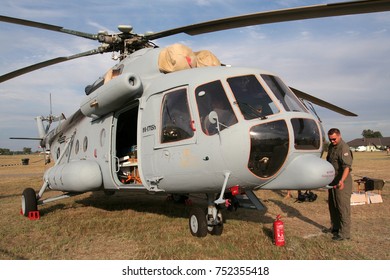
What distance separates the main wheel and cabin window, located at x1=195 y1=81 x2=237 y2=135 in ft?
5.36

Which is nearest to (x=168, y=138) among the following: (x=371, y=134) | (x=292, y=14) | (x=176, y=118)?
(x=176, y=118)

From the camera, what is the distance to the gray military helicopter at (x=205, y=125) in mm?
5066

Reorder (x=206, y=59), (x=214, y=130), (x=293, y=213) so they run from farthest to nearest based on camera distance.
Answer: (x=293, y=213)
(x=206, y=59)
(x=214, y=130)

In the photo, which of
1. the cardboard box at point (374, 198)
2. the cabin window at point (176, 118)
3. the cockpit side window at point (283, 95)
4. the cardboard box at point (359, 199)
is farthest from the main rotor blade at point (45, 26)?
the cardboard box at point (374, 198)

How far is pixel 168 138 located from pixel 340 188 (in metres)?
3.15

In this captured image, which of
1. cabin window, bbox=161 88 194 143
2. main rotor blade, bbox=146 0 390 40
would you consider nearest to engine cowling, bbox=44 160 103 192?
cabin window, bbox=161 88 194 143

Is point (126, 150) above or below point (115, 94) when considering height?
below

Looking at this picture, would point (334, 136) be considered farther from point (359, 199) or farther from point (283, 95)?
point (359, 199)

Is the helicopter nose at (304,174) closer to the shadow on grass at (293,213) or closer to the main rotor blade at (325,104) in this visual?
the shadow on grass at (293,213)

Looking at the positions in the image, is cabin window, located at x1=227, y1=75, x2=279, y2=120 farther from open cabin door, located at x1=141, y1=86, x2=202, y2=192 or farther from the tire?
the tire

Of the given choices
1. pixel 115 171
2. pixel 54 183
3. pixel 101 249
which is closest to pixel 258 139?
pixel 101 249

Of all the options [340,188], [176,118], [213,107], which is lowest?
[340,188]

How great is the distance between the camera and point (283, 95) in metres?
5.66

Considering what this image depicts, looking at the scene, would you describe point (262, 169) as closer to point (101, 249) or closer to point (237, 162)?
point (237, 162)
